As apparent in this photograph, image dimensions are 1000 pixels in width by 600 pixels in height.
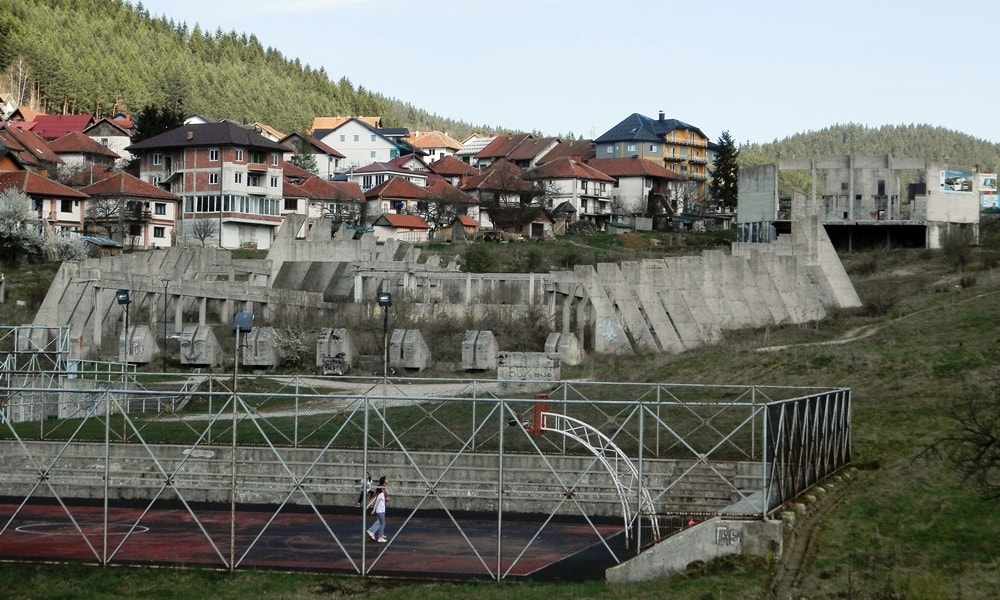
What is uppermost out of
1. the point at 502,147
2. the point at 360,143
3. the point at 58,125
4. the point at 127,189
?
the point at 58,125

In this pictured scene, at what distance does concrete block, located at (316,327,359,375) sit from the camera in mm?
46938

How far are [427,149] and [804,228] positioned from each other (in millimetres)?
93281

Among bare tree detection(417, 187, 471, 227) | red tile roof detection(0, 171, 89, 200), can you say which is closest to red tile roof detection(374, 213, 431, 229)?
bare tree detection(417, 187, 471, 227)

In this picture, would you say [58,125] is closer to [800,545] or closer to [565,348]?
[565,348]

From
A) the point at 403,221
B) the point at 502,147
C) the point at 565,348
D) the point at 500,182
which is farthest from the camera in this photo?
the point at 502,147

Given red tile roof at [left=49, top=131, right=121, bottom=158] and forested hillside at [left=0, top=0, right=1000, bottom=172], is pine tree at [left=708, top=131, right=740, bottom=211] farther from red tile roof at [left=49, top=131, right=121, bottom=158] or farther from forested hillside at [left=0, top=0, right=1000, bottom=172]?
red tile roof at [left=49, top=131, right=121, bottom=158]

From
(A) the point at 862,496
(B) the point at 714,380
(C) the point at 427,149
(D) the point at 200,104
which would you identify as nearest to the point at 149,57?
(D) the point at 200,104

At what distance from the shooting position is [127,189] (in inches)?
3194

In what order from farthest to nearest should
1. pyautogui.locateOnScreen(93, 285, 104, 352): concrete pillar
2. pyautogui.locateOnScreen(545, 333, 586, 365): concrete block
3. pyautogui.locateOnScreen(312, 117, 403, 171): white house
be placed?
1. pyautogui.locateOnScreen(312, 117, 403, 171): white house
2. pyautogui.locateOnScreen(93, 285, 104, 352): concrete pillar
3. pyautogui.locateOnScreen(545, 333, 586, 365): concrete block

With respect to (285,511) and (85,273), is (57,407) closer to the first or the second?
(85,273)

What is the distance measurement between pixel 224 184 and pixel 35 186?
10903 millimetres

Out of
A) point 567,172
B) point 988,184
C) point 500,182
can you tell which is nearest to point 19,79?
point 500,182

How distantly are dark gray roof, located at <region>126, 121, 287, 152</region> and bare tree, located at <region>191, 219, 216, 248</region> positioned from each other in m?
5.06

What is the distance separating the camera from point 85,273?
49719 millimetres
